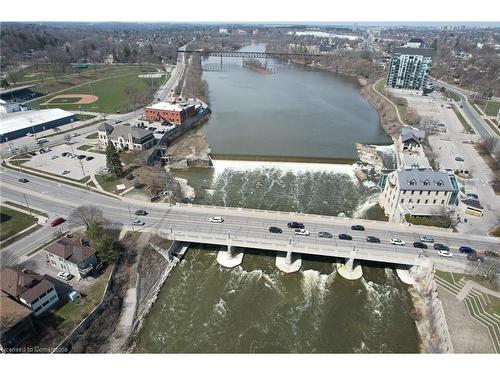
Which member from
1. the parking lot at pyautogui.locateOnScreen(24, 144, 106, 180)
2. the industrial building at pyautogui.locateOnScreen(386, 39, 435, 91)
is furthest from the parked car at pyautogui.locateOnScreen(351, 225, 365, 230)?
the industrial building at pyautogui.locateOnScreen(386, 39, 435, 91)

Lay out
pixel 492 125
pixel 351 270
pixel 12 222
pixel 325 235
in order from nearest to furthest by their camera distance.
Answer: pixel 351 270, pixel 325 235, pixel 12 222, pixel 492 125

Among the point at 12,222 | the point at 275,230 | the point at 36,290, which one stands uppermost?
the point at 275,230

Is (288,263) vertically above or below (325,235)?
below

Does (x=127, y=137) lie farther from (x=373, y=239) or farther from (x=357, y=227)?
(x=373, y=239)

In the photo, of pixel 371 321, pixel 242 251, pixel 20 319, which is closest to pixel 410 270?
pixel 371 321

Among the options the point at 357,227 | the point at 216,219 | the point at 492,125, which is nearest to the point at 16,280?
the point at 216,219

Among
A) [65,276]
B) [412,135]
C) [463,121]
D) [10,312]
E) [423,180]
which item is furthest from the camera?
[463,121]
